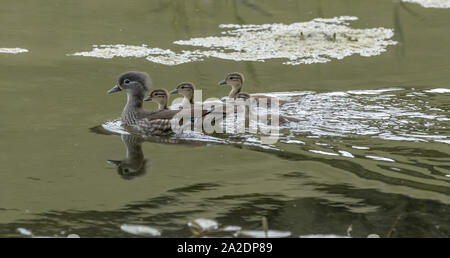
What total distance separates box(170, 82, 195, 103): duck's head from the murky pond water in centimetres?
46

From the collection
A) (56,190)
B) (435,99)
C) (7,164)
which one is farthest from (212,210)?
(435,99)

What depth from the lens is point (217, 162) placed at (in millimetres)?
6434

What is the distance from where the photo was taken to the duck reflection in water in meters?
6.16

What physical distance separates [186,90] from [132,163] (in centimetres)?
222

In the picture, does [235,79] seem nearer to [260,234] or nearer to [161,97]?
[161,97]

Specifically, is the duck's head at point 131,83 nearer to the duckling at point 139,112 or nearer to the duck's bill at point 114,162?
the duckling at point 139,112

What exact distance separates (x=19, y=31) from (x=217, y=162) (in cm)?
604

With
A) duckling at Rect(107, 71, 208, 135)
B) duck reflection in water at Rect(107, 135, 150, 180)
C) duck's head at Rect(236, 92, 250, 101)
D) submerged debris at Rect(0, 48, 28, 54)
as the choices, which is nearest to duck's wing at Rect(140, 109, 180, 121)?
duckling at Rect(107, 71, 208, 135)

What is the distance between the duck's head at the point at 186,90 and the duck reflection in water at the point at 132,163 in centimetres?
141

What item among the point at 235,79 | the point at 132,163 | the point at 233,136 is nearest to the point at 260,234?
the point at 132,163

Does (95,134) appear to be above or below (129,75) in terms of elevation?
below

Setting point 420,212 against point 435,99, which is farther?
point 435,99
